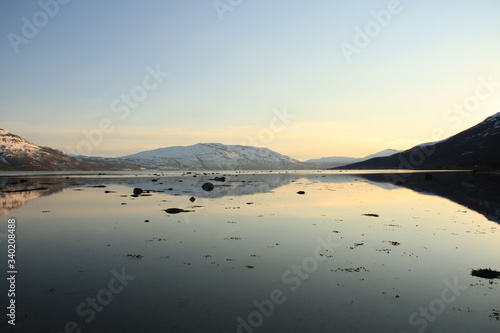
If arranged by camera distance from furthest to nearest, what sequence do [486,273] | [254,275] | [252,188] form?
[252,188]
[486,273]
[254,275]

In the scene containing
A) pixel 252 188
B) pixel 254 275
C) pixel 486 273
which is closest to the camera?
pixel 254 275

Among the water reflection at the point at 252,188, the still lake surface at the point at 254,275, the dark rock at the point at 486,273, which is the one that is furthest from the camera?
the water reflection at the point at 252,188

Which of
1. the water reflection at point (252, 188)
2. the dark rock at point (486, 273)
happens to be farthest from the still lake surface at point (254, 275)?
the water reflection at point (252, 188)

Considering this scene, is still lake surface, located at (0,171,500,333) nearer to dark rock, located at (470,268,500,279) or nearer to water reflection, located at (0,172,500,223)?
dark rock, located at (470,268,500,279)

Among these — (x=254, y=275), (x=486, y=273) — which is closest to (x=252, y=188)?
(x=254, y=275)

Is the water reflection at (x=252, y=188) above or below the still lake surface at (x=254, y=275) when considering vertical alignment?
above

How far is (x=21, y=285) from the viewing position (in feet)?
45.9

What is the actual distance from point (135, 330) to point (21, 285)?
25.1ft

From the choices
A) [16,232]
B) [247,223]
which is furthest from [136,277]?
[16,232]

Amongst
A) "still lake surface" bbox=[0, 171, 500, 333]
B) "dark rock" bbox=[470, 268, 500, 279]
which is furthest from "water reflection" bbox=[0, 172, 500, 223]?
"dark rock" bbox=[470, 268, 500, 279]

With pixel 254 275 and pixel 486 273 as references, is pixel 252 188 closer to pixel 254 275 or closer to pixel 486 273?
pixel 254 275

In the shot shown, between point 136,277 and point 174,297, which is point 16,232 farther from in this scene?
point 174,297

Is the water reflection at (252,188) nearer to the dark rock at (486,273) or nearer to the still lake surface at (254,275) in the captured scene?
the still lake surface at (254,275)

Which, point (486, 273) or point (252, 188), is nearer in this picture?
point (486, 273)
